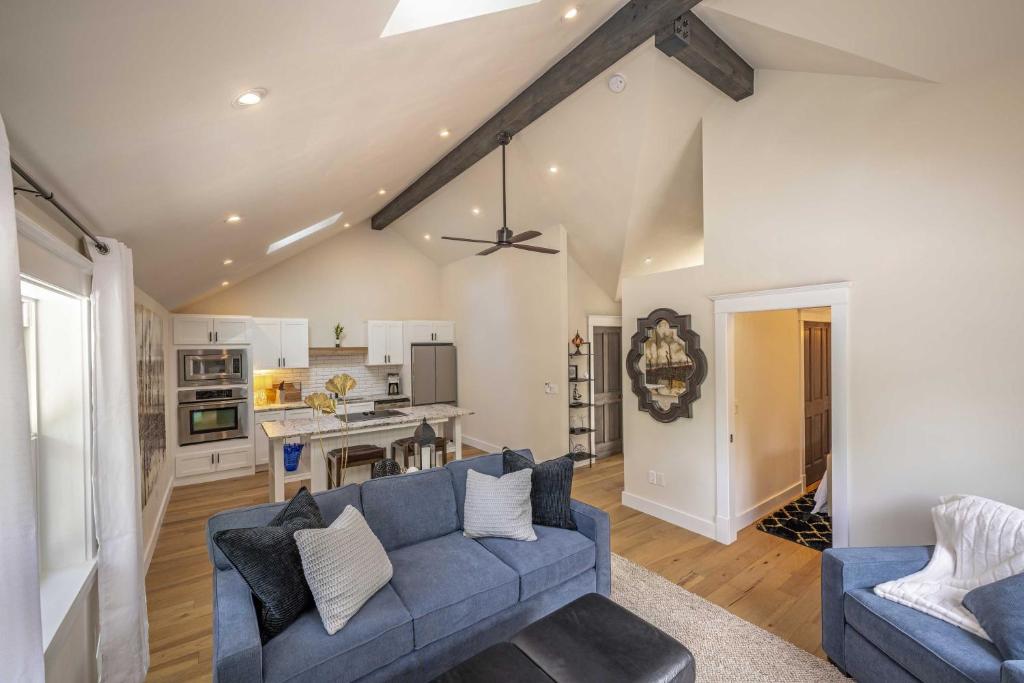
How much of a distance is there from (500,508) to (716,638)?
57.4 inches

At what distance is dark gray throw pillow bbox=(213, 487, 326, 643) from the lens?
6.21ft

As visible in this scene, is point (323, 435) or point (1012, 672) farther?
point (323, 435)

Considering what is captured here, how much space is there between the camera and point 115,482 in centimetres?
227

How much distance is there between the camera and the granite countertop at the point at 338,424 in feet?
13.9

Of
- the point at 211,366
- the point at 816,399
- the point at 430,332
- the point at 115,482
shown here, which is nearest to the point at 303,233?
the point at 211,366

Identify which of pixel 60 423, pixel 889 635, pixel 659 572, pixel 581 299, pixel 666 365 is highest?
pixel 581 299

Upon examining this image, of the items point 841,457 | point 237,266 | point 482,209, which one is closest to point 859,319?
point 841,457

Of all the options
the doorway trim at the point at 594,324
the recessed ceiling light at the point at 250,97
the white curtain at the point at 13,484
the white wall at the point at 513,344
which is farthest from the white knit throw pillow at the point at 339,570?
the doorway trim at the point at 594,324

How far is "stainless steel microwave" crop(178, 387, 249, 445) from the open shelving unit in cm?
438

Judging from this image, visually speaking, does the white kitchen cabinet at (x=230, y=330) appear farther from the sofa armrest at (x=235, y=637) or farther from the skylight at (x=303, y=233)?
the sofa armrest at (x=235, y=637)

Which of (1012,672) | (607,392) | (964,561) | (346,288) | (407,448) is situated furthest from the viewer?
(346,288)

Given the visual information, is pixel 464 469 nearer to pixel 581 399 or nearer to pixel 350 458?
pixel 350 458

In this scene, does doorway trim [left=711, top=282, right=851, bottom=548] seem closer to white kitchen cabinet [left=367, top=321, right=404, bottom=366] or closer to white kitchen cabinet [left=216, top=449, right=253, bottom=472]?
white kitchen cabinet [left=367, top=321, right=404, bottom=366]

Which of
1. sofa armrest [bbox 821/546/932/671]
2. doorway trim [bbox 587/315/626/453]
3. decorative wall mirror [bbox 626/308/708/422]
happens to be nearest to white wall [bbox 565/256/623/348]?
doorway trim [bbox 587/315/626/453]
